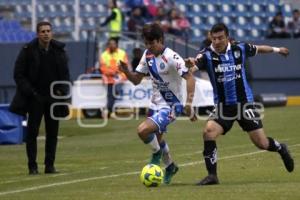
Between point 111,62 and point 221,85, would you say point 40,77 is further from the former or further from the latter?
point 111,62

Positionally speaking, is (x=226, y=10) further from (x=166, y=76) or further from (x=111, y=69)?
(x=166, y=76)

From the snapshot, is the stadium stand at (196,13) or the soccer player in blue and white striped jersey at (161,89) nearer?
the soccer player in blue and white striped jersey at (161,89)

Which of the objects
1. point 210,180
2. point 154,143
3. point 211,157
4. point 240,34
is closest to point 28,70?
point 154,143

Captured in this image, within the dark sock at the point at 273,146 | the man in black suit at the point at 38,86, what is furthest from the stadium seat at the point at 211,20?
the dark sock at the point at 273,146

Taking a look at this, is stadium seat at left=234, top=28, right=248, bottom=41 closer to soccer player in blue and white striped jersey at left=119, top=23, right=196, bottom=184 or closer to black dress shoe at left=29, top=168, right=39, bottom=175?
black dress shoe at left=29, top=168, right=39, bottom=175

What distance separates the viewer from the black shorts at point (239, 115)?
12836 mm

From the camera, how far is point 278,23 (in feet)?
109

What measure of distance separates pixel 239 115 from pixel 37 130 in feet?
11.9

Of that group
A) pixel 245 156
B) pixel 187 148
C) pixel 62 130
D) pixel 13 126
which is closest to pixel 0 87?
pixel 62 130

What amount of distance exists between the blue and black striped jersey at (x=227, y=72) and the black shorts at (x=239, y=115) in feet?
0.25

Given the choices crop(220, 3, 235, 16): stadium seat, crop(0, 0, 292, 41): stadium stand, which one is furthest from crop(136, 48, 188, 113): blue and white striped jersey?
crop(220, 3, 235, 16): stadium seat

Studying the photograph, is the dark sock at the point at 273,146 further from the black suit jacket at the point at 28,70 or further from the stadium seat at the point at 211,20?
the stadium seat at the point at 211,20

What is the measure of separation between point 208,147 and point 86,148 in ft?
24.2

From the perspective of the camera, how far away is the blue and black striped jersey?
42.2 feet
